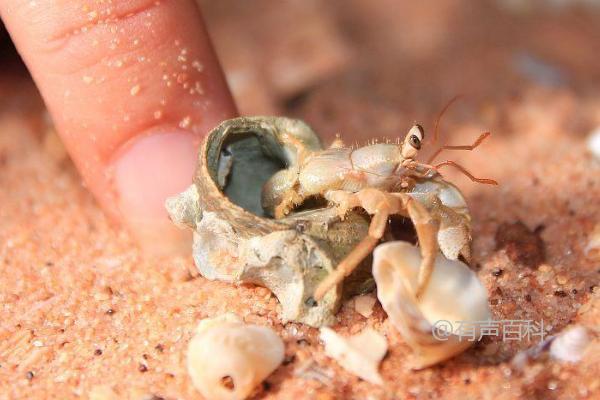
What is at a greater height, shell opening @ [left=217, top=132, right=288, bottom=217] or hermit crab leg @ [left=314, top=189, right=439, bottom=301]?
shell opening @ [left=217, top=132, right=288, bottom=217]

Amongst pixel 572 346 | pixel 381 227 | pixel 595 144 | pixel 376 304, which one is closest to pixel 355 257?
pixel 381 227

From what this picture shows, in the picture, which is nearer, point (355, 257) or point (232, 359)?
point (232, 359)

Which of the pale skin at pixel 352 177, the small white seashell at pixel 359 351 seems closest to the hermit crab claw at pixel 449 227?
the pale skin at pixel 352 177

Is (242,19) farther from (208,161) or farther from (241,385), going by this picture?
(241,385)

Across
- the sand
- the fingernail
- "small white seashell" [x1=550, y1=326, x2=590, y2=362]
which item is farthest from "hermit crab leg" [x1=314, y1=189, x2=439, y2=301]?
the fingernail

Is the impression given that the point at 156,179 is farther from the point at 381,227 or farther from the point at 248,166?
the point at 381,227

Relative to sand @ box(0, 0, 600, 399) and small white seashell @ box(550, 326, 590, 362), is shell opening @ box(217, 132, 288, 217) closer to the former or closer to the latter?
sand @ box(0, 0, 600, 399)

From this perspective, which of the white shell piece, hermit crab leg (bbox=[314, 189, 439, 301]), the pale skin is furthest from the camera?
the white shell piece
